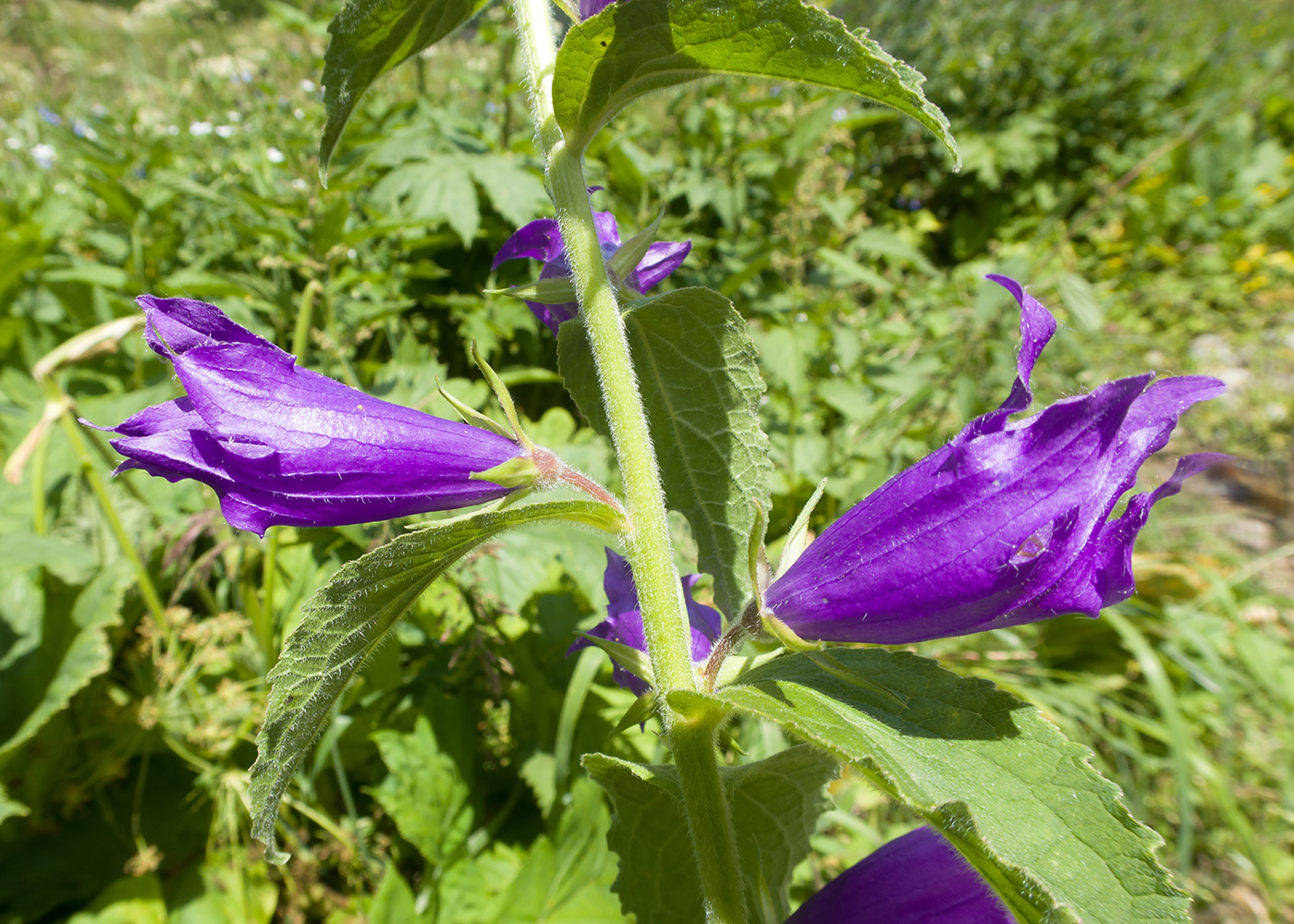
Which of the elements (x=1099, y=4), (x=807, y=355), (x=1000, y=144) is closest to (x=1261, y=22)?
(x=1099, y=4)

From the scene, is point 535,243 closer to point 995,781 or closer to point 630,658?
point 630,658

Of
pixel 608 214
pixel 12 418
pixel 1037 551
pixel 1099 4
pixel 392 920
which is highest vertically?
pixel 1099 4

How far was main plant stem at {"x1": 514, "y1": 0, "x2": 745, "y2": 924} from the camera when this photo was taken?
2.47 ft

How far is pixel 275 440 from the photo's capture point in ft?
2.20

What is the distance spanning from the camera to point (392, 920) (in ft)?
5.14

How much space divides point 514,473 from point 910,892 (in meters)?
0.63

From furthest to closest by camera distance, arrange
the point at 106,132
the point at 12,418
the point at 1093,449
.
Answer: the point at 106,132 → the point at 12,418 → the point at 1093,449

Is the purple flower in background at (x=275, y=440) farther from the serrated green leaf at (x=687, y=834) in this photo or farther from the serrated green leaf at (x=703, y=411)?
the serrated green leaf at (x=687, y=834)

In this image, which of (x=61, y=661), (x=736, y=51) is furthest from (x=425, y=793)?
(x=736, y=51)

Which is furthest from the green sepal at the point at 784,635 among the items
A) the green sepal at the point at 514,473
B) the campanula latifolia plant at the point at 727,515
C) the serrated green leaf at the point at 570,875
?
the serrated green leaf at the point at 570,875

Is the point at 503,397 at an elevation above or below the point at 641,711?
above

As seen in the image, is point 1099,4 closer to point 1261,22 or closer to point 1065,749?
point 1261,22

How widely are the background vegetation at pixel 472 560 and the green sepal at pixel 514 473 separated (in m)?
0.74

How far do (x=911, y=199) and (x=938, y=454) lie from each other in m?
5.29
